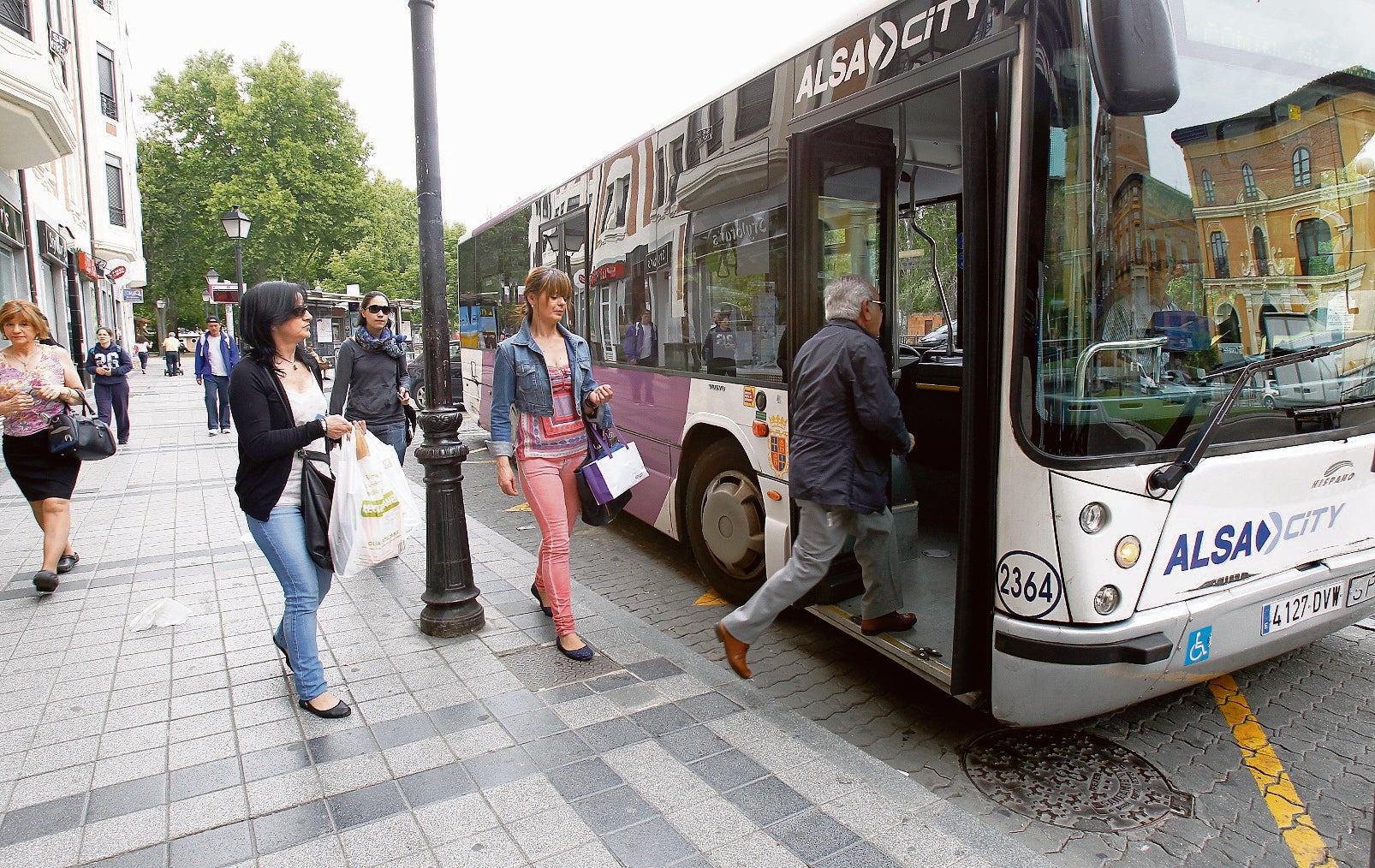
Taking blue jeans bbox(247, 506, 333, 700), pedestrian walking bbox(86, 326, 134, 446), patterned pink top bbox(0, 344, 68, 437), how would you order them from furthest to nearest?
pedestrian walking bbox(86, 326, 134, 446)
patterned pink top bbox(0, 344, 68, 437)
blue jeans bbox(247, 506, 333, 700)

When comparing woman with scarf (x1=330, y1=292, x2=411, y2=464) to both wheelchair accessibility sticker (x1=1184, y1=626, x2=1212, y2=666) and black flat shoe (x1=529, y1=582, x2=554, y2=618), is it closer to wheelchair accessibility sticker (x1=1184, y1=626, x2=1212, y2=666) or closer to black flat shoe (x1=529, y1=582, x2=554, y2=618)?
black flat shoe (x1=529, y1=582, x2=554, y2=618)

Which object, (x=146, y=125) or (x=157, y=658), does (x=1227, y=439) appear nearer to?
(x=157, y=658)

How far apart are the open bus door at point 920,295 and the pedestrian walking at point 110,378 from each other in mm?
10762

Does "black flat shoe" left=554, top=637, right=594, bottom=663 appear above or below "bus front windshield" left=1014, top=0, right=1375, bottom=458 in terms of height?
below

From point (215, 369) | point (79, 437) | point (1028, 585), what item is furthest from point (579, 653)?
point (215, 369)

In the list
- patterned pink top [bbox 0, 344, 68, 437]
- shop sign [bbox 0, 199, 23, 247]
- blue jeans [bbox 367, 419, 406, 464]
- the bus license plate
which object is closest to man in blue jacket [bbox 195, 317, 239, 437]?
shop sign [bbox 0, 199, 23, 247]

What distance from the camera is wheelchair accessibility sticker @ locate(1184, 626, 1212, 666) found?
2.87 metres

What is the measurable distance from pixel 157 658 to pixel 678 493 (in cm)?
302

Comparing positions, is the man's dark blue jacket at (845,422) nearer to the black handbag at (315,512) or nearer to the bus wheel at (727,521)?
the bus wheel at (727,521)

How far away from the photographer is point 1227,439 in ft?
9.57

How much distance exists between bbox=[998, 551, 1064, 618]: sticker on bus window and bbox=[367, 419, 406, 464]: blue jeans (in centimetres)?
440

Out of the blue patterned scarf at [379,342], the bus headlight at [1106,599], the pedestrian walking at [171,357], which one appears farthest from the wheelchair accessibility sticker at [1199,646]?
the pedestrian walking at [171,357]

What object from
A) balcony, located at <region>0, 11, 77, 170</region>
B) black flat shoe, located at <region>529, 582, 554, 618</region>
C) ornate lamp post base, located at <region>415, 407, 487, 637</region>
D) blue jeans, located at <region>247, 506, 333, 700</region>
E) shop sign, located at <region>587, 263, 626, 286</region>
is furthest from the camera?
balcony, located at <region>0, 11, 77, 170</region>

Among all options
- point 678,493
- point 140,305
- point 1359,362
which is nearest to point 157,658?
point 678,493
